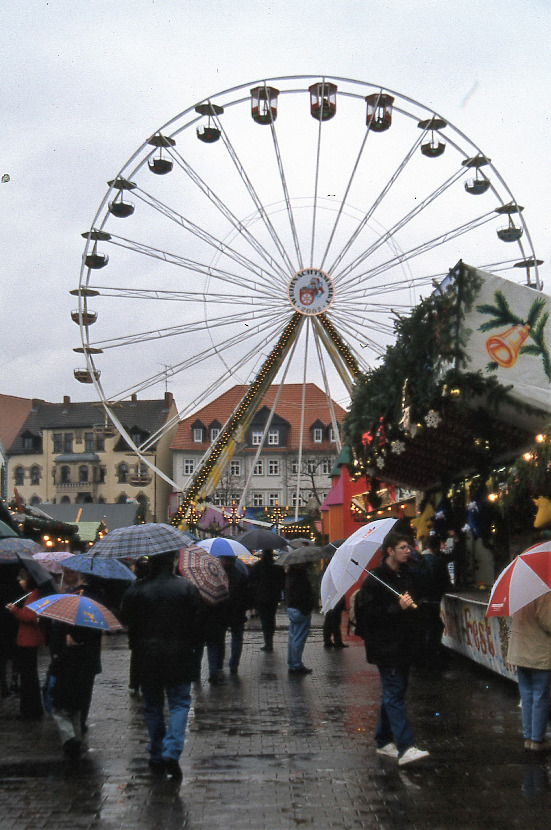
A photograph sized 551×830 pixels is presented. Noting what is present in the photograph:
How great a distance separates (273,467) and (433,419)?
6881 cm

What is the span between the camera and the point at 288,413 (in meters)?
79.3

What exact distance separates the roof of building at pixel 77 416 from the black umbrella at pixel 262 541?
218ft

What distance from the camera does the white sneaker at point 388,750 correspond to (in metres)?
7.89

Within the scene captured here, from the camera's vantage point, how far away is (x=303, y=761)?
25.8ft

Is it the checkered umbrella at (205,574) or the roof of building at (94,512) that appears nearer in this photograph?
the checkered umbrella at (205,574)

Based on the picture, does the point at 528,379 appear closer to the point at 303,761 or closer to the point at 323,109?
the point at 303,761

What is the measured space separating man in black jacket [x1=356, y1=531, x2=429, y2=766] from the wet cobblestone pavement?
300 millimetres

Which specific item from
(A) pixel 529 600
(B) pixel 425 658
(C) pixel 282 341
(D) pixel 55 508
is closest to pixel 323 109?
(C) pixel 282 341

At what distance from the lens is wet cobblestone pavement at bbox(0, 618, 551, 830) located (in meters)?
6.21

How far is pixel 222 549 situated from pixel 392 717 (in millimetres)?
6516

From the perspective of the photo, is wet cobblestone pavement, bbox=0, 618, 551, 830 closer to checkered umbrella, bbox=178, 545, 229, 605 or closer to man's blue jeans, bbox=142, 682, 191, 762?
man's blue jeans, bbox=142, 682, 191, 762

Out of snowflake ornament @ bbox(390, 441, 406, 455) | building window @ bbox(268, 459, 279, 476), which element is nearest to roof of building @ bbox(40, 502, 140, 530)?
building window @ bbox(268, 459, 279, 476)

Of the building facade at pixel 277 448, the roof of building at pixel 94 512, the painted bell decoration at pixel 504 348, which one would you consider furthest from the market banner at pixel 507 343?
the building facade at pixel 277 448

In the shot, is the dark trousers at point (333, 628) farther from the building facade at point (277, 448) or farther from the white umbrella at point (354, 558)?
the building facade at point (277, 448)
